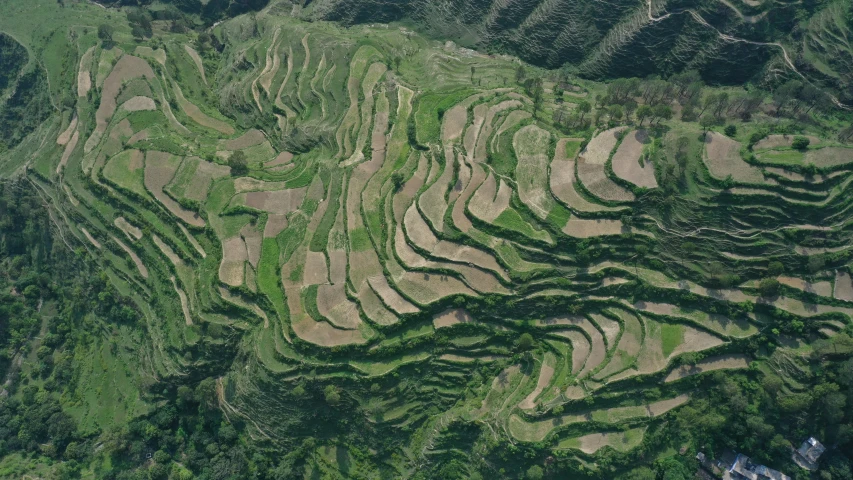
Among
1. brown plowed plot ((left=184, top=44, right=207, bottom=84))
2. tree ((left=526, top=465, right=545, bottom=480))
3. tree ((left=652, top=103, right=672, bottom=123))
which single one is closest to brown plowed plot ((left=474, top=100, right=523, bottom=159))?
tree ((left=652, top=103, right=672, bottom=123))

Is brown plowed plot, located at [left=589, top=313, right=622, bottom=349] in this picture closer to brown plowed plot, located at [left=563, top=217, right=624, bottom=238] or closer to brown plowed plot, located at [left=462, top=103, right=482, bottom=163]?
brown plowed plot, located at [left=563, top=217, right=624, bottom=238]

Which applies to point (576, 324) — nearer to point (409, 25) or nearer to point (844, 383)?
point (844, 383)

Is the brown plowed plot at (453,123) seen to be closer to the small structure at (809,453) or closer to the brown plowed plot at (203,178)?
the brown plowed plot at (203,178)

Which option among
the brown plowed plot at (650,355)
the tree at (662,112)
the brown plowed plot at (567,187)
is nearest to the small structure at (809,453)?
the brown plowed plot at (650,355)

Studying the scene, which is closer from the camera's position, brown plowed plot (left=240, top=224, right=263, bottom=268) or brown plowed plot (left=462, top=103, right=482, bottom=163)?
brown plowed plot (left=240, top=224, right=263, bottom=268)

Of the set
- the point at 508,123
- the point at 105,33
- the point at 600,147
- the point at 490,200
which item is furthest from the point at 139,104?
the point at 600,147

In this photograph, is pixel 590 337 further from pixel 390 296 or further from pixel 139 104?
pixel 139 104
